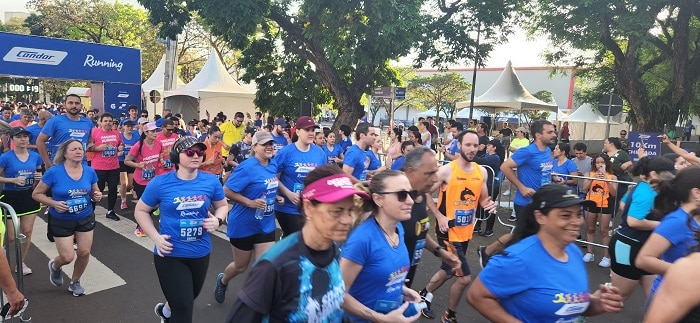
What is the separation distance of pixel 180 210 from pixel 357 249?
1.86 meters

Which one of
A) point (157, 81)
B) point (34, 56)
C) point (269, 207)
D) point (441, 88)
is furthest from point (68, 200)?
point (441, 88)

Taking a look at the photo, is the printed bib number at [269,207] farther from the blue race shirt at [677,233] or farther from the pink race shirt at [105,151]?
the pink race shirt at [105,151]

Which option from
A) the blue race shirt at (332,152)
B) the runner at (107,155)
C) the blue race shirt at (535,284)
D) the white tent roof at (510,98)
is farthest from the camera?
the white tent roof at (510,98)

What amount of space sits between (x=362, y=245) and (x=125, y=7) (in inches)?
1810

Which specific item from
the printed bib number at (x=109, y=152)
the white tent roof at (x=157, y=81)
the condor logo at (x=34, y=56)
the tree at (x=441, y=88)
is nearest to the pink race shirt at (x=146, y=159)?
the printed bib number at (x=109, y=152)

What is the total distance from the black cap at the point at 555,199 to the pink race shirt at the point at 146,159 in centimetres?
664

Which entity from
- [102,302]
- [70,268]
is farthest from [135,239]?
[102,302]

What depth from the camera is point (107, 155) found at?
8.37 meters

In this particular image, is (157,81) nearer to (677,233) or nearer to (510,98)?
(510,98)

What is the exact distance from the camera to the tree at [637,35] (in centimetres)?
1669

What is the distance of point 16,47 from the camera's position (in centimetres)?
1686

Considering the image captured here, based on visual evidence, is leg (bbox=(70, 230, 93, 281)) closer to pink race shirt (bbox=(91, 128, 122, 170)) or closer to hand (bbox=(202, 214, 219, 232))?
hand (bbox=(202, 214, 219, 232))

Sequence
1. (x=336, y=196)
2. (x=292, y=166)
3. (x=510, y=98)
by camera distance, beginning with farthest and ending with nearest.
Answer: (x=510, y=98)
(x=292, y=166)
(x=336, y=196)

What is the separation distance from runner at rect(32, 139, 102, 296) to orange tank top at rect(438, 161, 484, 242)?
3.71 m
